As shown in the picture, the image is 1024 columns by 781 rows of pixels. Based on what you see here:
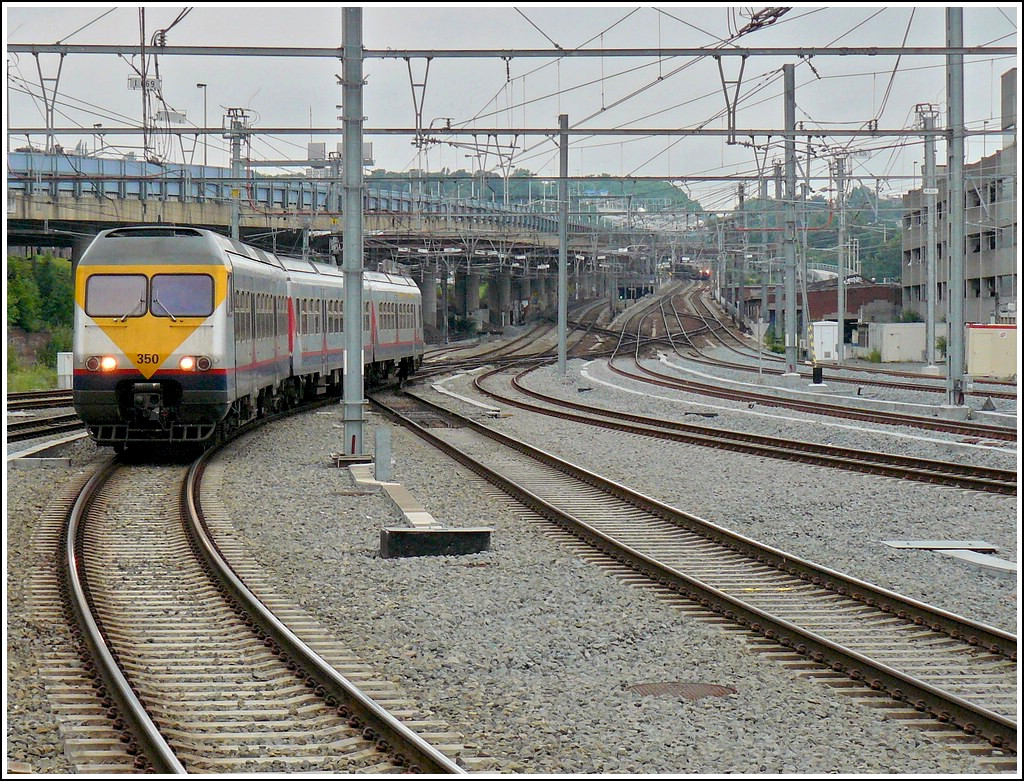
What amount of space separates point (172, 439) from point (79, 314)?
215 cm

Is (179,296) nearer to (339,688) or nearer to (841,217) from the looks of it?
(339,688)

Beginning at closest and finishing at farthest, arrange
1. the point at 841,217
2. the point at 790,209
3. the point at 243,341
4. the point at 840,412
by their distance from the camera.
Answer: the point at 243,341
the point at 840,412
the point at 790,209
the point at 841,217

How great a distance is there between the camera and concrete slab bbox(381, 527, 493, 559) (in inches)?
460

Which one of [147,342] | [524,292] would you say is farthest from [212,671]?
[524,292]

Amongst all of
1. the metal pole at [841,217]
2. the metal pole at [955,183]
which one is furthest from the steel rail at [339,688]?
the metal pole at [841,217]

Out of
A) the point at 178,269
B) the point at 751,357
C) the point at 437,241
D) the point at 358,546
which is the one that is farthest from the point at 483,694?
the point at 437,241

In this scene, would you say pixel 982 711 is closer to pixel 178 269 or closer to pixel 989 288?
pixel 178 269

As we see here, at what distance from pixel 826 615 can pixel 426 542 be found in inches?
149

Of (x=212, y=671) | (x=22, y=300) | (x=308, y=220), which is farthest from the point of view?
(x=22, y=300)

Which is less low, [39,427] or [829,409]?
[39,427]

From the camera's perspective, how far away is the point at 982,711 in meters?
6.69

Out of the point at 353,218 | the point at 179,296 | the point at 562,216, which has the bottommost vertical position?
the point at 179,296

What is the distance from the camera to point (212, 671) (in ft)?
26.0

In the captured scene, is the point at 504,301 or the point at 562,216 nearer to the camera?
the point at 562,216
